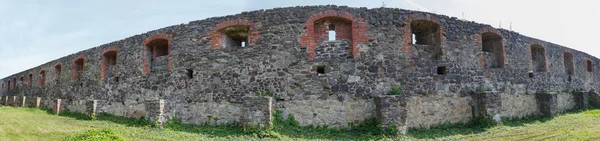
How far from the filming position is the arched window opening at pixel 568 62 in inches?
669

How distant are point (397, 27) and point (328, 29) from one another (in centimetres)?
216

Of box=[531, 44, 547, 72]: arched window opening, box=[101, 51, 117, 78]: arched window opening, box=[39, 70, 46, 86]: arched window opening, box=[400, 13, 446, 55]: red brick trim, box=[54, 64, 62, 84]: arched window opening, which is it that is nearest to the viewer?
box=[400, 13, 446, 55]: red brick trim

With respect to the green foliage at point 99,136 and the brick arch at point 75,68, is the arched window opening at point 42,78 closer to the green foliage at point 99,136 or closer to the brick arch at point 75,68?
the brick arch at point 75,68

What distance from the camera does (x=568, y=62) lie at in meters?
17.2

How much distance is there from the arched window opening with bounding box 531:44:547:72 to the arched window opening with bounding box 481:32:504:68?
290cm

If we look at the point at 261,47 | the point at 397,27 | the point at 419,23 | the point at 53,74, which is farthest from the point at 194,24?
the point at 53,74

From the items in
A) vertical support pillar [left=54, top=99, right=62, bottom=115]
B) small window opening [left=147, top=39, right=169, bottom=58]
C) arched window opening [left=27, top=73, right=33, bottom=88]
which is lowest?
vertical support pillar [left=54, top=99, right=62, bottom=115]

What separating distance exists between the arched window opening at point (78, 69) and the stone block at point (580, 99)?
2394cm

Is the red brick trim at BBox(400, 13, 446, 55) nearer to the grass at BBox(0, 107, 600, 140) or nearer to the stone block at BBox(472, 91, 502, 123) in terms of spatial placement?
the stone block at BBox(472, 91, 502, 123)

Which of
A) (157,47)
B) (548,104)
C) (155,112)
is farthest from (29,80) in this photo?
(548,104)

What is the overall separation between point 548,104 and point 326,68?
9249 mm

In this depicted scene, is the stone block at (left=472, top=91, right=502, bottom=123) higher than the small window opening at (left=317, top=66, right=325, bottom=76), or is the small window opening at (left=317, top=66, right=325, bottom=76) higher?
the small window opening at (left=317, top=66, right=325, bottom=76)

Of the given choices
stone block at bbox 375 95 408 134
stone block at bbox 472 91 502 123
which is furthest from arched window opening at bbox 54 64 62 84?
stone block at bbox 472 91 502 123

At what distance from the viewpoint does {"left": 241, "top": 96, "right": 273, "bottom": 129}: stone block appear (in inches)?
371
